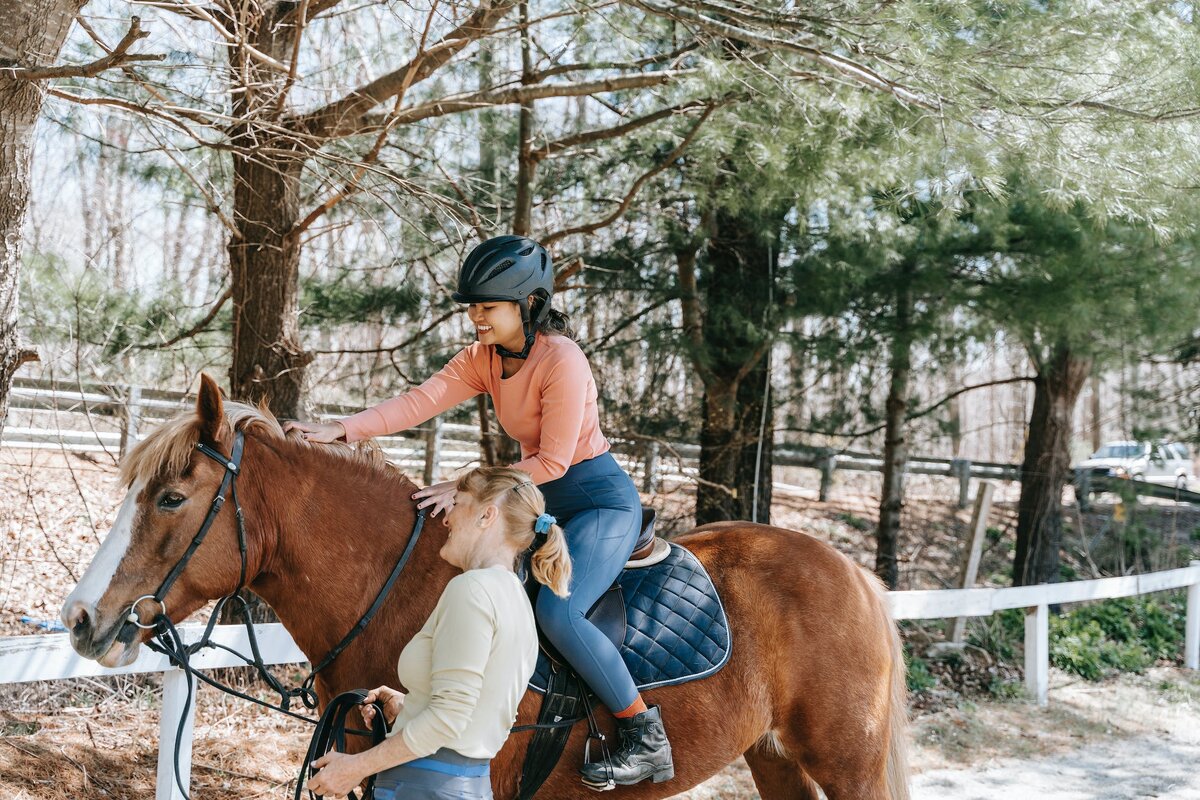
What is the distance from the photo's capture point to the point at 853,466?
16.3 m

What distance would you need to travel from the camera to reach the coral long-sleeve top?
297 centimetres

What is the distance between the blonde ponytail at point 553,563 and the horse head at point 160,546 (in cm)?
91

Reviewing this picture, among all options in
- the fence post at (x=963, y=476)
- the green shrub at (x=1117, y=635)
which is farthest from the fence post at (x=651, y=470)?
the fence post at (x=963, y=476)

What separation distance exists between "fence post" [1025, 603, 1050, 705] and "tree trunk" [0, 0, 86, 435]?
718cm

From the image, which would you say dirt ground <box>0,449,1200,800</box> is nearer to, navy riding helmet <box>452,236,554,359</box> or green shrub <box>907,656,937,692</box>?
green shrub <box>907,656,937,692</box>

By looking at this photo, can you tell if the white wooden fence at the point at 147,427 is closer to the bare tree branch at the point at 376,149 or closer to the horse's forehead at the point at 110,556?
the bare tree branch at the point at 376,149

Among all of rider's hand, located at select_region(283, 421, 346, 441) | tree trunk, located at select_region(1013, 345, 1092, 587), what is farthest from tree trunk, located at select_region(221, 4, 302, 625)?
tree trunk, located at select_region(1013, 345, 1092, 587)

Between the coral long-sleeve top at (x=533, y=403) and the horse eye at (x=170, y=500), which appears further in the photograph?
the coral long-sleeve top at (x=533, y=403)

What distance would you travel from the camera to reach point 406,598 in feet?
9.61

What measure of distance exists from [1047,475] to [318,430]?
10.3m

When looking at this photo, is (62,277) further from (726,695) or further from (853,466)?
(853,466)

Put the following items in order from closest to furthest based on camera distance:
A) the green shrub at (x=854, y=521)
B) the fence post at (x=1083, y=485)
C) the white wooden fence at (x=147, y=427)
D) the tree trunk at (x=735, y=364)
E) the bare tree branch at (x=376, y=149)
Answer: the bare tree branch at (x=376, y=149)
the white wooden fence at (x=147, y=427)
the tree trunk at (x=735, y=364)
the fence post at (x=1083, y=485)
the green shrub at (x=854, y=521)

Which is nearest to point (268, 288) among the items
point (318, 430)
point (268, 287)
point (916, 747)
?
point (268, 287)

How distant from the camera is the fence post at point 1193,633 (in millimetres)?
9000
